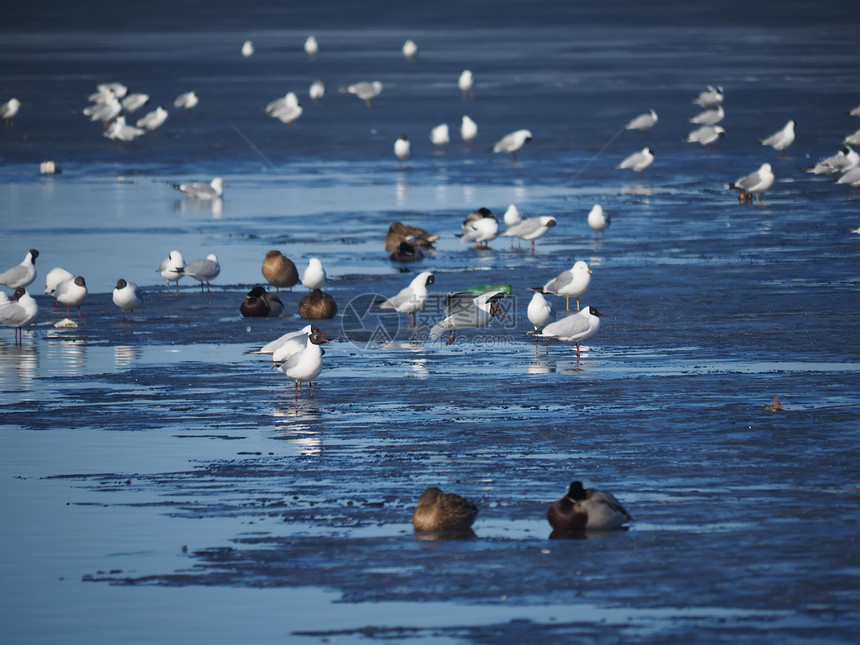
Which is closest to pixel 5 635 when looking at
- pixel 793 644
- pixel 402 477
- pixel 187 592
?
pixel 187 592

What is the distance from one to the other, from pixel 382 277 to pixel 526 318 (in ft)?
10.8

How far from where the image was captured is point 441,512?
9.40 meters

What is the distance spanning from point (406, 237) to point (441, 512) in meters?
12.8

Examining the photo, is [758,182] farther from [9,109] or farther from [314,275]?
[9,109]

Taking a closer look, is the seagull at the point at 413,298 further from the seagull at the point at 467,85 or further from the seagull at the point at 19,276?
the seagull at the point at 467,85

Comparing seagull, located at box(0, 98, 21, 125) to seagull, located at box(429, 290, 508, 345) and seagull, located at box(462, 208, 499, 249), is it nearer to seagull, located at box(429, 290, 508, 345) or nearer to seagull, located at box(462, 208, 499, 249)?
seagull, located at box(462, 208, 499, 249)

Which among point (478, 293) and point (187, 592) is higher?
point (478, 293)

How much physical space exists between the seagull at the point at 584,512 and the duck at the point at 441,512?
1.77ft

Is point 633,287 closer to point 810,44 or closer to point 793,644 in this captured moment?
point 793,644

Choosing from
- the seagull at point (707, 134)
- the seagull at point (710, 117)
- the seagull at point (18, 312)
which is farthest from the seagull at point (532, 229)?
the seagull at point (710, 117)

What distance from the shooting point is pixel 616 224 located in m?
24.2

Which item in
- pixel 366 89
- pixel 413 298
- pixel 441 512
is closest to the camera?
pixel 441 512

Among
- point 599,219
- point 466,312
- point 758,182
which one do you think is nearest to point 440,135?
point 758,182

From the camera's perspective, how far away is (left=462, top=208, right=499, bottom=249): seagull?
2202 centimetres
